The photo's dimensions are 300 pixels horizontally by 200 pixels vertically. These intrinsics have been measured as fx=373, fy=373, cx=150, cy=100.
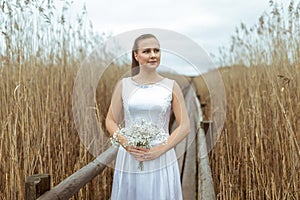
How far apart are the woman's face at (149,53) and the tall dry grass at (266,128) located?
702 millimetres

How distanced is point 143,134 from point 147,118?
79mm

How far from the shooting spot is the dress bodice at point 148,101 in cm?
104

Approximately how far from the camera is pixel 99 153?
5.91 feet

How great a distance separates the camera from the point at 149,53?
1016mm

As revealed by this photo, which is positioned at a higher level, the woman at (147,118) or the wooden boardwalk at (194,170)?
the woman at (147,118)

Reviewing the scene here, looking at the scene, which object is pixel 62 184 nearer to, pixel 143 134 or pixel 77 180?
pixel 77 180

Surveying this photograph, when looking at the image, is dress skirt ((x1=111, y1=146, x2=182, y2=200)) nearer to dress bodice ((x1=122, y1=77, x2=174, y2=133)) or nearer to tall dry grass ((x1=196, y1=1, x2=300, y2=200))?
dress bodice ((x1=122, y1=77, x2=174, y2=133))

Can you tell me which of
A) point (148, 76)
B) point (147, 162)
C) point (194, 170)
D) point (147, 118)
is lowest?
point (194, 170)

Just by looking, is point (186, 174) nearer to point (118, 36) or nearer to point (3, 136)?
point (3, 136)

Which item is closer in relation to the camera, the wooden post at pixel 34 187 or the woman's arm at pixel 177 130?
the woman's arm at pixel 177 130

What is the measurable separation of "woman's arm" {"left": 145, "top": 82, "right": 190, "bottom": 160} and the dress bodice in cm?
2

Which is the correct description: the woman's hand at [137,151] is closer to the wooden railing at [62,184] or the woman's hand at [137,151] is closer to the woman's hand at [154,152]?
the woman's hand at [154,152]

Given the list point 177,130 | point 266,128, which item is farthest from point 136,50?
point 266,128

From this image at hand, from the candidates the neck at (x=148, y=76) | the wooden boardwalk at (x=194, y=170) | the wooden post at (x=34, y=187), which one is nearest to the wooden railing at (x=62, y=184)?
the wooden post at (x=34, y=187)
